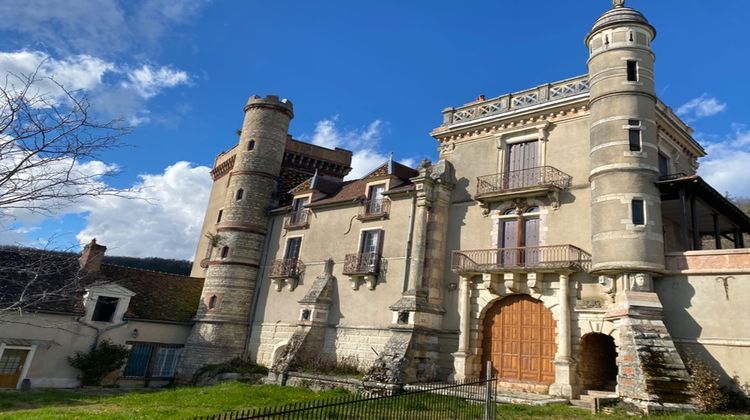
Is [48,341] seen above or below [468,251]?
below

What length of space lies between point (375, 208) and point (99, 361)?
561 inches

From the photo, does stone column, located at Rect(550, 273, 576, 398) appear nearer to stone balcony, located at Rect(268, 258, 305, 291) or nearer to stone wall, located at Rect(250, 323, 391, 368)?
stone wall, located at Rect(250, 323, 391, 368)

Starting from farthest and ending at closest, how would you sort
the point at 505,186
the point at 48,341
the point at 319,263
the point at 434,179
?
the point at 319,263 < the point at 48,341 < the point at 434,179 < the point at 505,186

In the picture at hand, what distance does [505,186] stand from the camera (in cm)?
1891

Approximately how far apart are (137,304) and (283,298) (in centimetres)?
750

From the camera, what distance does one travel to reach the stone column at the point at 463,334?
1748 centimetres

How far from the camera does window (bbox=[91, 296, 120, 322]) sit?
23516 millimetres

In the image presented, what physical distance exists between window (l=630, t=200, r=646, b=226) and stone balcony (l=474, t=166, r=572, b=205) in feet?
8.26

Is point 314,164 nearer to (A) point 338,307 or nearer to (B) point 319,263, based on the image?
(B) point 319,263

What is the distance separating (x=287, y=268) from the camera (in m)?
24.9

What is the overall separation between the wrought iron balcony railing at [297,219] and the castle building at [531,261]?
0.09 metres

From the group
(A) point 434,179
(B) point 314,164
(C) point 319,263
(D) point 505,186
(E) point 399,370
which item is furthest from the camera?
(B) point 314,164

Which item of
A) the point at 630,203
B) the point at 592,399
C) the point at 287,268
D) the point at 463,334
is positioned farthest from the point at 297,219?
the point at 592,399

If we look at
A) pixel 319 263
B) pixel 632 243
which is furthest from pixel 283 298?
pixel 632 243
